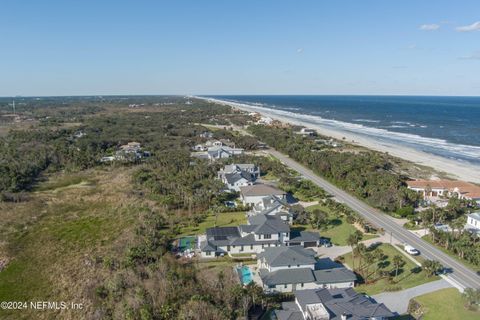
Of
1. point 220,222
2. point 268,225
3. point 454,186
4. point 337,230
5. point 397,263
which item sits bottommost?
point 220,222

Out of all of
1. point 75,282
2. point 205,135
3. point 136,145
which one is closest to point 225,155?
point 136,145

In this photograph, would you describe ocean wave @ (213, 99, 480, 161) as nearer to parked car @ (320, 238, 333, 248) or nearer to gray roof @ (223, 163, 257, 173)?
gray roof @ (223, 163, 257, 173)

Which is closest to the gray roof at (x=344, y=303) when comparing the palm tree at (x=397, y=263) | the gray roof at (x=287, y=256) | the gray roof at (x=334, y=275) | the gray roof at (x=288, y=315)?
the gray roof at (x=288, y=315)

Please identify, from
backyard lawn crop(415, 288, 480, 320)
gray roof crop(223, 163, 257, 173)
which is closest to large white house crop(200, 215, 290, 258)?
backyard lawn crop(415, 288, 480, 320)

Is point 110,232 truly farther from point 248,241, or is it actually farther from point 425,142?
point 425,142

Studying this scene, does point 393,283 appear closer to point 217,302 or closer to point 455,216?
point 217,302


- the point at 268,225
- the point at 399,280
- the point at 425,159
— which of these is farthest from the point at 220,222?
the point at 425,159
